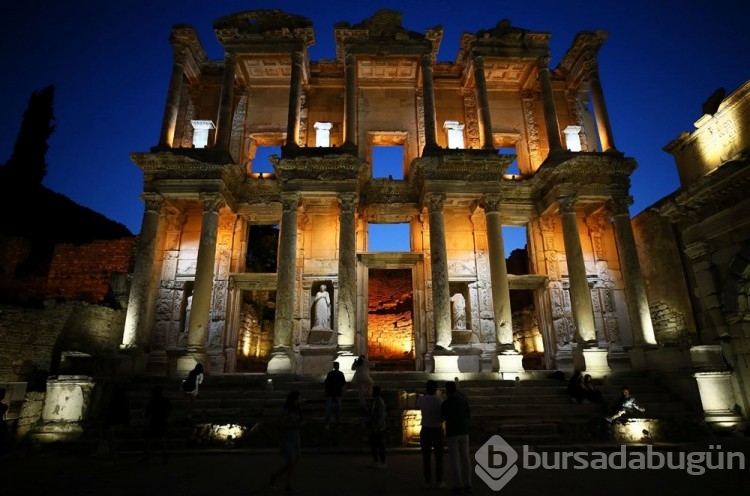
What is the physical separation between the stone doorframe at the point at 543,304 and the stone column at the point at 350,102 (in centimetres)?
779

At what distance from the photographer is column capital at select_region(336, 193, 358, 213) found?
1516 centimetres

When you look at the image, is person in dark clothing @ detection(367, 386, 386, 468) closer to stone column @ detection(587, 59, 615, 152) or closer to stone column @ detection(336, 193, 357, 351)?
stone column @ detection(336, 193, 357, 351)

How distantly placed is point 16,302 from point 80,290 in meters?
2.48

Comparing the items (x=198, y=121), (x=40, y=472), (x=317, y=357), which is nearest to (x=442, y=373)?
(x=317, y=357)

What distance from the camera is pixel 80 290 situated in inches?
784

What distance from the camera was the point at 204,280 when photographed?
47.5 ft

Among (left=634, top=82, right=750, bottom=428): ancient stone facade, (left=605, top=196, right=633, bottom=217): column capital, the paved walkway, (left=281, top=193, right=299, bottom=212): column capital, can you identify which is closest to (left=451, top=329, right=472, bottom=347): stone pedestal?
(left=634, top=82, right=750, bottom=428): ancient stone facade

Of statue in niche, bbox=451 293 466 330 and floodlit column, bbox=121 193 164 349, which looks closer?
floodlit column, bbox=121 193 164 349

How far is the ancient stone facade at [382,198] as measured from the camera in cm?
1458

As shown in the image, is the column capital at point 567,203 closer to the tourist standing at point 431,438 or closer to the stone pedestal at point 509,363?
the stone pedestal at point 509,363

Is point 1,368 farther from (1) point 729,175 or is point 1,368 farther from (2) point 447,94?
(1) point 729,175

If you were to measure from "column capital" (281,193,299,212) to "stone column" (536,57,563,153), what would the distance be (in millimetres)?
9489

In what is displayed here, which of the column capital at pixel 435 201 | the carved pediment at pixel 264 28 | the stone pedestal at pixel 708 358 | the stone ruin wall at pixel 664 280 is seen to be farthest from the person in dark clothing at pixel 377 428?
the carved pediment at pixel 264 28

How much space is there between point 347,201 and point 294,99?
15.4ft
